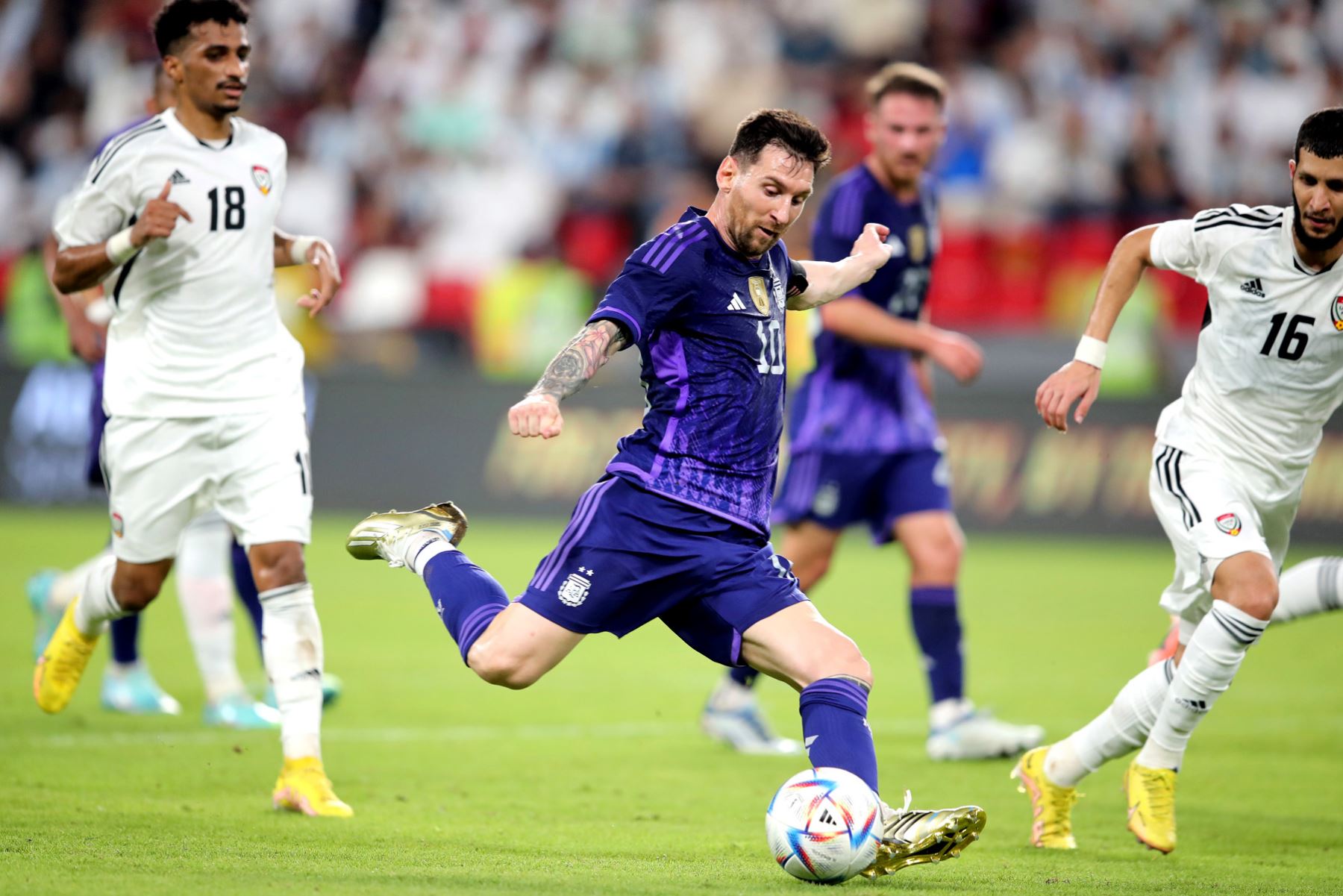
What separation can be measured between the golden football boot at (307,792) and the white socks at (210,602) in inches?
87.6

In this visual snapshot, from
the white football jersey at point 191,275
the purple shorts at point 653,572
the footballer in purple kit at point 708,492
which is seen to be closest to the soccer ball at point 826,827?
the footballer in purple kit at point 708,492

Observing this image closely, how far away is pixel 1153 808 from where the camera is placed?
5516mm

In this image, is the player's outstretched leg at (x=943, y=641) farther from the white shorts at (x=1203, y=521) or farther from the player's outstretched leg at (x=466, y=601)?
the player's outstretched leg at (x=466, y=601)

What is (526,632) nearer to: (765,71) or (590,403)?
(590,403)

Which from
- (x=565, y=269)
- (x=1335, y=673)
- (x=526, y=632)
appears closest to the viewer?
(x=526, y=632)

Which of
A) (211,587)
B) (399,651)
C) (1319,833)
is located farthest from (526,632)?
(399,651)

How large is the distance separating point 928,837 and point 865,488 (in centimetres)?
326

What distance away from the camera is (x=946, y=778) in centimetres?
699

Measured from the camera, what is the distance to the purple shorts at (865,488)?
7.88 m

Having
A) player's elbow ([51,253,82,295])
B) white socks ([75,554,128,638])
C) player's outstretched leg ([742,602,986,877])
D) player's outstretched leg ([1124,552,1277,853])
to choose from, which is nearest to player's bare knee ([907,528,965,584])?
player's outstretched leg ([1124,552,1277,853])

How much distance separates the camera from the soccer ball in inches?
185

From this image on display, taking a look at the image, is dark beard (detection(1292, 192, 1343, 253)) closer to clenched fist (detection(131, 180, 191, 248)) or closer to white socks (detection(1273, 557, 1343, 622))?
white socks (detection(1273, 557, 1343, 622))

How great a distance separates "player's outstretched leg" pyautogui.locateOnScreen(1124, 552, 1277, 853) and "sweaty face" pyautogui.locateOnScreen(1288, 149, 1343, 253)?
102cm

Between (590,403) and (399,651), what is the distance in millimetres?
5638
